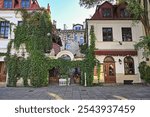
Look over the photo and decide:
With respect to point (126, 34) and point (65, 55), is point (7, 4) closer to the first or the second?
point (65, 55)

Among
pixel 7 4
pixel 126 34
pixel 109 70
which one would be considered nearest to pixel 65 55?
pixel 109 70

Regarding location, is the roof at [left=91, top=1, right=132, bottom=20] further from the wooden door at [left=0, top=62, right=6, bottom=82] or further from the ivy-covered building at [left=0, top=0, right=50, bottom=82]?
the wooden door at [left=0, top=62, right=6, bottom=82]

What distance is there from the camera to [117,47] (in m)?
23.0

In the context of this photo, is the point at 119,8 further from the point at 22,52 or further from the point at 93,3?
the point at 22,52

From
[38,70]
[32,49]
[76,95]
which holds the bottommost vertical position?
[76,95]

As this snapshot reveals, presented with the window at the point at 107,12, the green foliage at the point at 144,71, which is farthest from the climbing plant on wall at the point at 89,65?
the window at the point at 107,12

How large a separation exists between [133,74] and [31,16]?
1291cm

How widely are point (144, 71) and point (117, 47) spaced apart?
3.99 metres

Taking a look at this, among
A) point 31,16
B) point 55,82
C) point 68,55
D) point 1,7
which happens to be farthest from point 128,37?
point 1,7

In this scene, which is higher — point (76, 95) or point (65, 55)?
point (65, 55)

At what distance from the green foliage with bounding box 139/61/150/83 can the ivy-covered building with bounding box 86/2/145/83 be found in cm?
91

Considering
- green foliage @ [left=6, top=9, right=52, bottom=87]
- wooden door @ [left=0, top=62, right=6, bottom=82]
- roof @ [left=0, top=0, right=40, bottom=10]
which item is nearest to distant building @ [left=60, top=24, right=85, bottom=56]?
roof @ [left=0, top=0, right=40, bottom=10]

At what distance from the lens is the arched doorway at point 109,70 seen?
889 inches

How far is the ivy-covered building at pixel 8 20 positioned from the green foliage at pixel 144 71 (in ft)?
42.8
